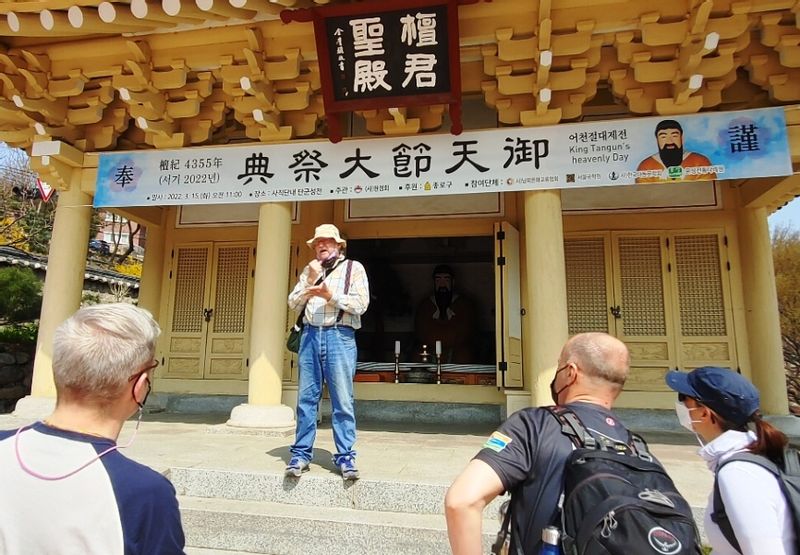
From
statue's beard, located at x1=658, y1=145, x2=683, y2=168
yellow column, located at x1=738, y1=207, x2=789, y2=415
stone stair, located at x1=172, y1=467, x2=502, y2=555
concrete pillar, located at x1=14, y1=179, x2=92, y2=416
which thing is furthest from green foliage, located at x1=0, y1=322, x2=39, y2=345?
yellow column, located at x1=738, y1=207, x2=789, y2=415

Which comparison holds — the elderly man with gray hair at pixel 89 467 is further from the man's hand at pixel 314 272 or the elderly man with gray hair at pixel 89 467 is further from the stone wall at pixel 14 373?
the stone wall at pixel 14 373

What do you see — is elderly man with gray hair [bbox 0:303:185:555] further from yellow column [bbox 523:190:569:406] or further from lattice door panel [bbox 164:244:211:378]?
lattice door panel [bbox 164:244:211:378]

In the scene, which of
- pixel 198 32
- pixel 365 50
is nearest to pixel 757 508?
pixel 365 50

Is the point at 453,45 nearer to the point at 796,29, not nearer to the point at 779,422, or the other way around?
the point at 796,29

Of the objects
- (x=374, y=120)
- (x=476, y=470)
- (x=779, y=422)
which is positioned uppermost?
(x=374, y=120)

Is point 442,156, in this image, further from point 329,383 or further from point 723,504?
point 723,504

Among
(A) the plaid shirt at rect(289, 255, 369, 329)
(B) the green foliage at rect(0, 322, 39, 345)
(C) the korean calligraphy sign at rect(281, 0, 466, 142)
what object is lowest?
(B) the green foliage at rect(0, 322, 39, 345)

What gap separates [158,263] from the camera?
740cm

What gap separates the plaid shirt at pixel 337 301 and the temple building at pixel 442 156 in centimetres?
193

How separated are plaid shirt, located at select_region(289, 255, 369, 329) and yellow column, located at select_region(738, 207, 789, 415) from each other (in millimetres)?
4883

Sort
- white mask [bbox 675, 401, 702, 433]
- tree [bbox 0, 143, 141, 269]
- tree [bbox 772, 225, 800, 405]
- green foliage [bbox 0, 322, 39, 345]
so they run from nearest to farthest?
white mask [bbox 675, 401, 702, 433] < green foliage [bbox 0, 322, 39, 345] < tree [bbox 772, 225, 800, 405] < tree [bbox 0, 143, 141, 269]

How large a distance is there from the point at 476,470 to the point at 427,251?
8.58m

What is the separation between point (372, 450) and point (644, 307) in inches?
148

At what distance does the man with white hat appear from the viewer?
3.32 metres
